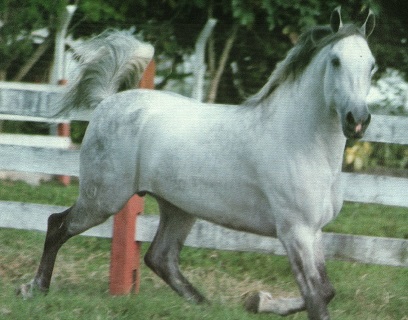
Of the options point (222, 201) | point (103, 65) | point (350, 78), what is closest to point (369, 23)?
point (350, 78)

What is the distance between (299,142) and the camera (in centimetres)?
558

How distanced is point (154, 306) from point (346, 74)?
176cm

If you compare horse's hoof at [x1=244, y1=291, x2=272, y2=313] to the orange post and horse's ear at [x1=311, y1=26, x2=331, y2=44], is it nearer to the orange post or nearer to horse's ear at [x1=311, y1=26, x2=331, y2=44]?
the orange post

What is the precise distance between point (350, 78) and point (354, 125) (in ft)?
0.88

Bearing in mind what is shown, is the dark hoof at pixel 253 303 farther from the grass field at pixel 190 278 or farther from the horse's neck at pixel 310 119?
the horse's neck at pixel 310 119

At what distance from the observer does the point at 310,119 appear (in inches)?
219

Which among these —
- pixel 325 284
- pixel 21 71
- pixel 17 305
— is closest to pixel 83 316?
pixel 17 305

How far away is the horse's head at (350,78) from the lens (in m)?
5.10

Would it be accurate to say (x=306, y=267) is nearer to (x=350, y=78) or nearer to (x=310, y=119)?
(x=310, y=119)

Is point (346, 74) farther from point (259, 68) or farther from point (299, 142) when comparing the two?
point (259, 68)

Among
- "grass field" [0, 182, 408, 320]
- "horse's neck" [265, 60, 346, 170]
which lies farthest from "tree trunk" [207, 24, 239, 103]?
"horse's neck" [265, 60, 346, 170]

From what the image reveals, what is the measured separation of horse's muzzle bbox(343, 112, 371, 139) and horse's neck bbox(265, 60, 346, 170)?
311mm

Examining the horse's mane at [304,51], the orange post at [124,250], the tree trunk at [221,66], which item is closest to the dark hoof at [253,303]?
the orange post at [124,250]

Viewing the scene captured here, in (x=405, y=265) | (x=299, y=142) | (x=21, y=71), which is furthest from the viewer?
(x=21, y=71)
